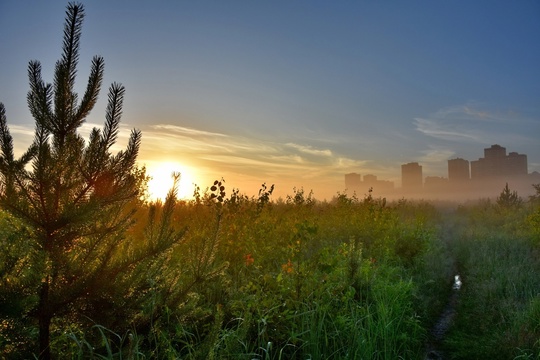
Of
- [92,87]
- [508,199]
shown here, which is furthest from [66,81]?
[508,199]

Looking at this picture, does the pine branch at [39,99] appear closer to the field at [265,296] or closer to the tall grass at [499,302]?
the field at [265,296]

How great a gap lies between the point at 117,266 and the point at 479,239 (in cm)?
1102

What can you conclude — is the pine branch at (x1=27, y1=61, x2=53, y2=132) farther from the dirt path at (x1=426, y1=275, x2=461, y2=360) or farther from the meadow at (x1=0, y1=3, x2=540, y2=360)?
the dirt path at (x1=426, y1=275, x2=461, y2=360)

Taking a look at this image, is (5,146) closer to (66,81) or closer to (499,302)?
(66,81)

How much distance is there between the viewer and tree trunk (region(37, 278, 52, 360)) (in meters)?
2.72

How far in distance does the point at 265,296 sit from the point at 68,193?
2409 millimetres

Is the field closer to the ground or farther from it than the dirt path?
farther from it

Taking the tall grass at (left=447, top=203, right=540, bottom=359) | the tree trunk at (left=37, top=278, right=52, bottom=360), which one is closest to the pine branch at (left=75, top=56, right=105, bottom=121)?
the tree trunk at (left=37, top=278, right=52, bottom=360)

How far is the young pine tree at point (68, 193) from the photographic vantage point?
8.59 ft

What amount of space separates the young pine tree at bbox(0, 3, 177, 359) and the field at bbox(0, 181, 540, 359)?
25 millimetres

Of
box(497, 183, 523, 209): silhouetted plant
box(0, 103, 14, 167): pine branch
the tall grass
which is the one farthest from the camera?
box(497, 183, 523, 209): silhouetted plant

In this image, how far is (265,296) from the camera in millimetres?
4465

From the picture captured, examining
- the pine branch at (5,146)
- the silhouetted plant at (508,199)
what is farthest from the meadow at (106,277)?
the silhouetted plant at (508,199)

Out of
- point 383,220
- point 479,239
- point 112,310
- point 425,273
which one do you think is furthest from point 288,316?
point 479,239
